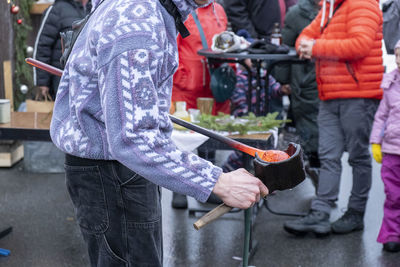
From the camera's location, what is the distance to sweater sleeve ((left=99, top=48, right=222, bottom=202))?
5.31 feet

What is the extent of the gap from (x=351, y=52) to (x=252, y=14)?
107 inches

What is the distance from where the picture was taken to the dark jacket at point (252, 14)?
6.72 m

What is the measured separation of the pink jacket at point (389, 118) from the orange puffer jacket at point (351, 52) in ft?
0.42

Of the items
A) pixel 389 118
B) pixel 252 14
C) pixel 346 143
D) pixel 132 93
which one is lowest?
pixel 346 143

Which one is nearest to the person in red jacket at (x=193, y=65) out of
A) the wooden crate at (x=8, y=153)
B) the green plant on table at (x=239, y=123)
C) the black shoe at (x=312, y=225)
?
the green plant on table at (x=239, y=123)

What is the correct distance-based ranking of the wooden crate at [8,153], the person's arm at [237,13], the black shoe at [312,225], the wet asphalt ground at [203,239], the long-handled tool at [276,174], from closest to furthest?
1. the long-handled tool at [276,174]
2. the wet asphalt ground at [203,239]
3. the black shoe at [312,225]
4. the wooden crate at [8,153]
5. the person's arm at [237,13]

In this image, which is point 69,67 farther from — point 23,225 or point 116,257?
point 23,225

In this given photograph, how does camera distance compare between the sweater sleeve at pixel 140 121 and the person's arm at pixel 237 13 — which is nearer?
the sweater sleeve at pixel 140 121

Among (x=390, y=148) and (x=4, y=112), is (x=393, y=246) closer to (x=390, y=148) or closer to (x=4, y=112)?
(x=390, y=148)

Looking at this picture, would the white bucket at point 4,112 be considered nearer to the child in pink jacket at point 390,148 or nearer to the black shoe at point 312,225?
the black shoe at point 312,225

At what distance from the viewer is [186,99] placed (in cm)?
532

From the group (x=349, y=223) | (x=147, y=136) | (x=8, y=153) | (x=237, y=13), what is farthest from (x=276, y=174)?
(x=237, y=13)

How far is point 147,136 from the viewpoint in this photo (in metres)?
1.65

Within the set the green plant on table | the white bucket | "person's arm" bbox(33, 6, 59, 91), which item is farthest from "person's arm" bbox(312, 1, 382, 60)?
"person's arm" bbox(33, 6, 59, 91)
